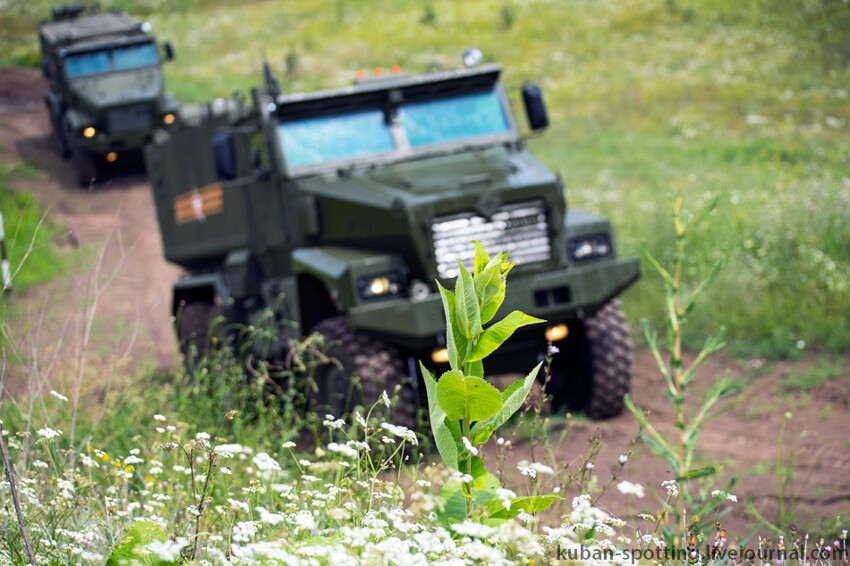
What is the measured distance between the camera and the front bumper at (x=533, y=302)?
276 inches

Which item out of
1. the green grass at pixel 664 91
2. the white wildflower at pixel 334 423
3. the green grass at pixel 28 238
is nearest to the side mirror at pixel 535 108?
the green grass at pixel 664 91

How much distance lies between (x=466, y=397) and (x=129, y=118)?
15.9 m

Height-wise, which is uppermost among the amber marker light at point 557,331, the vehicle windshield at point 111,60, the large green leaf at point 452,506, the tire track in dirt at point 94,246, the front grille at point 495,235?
the large green leaf at point 452,506

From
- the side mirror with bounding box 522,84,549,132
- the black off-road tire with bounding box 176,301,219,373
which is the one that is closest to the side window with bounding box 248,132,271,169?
the black off-road tire with bounding box 176,301,219,373

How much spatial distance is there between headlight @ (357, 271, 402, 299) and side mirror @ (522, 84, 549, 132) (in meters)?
1.87

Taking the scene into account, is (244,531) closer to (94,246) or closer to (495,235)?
(495,235)

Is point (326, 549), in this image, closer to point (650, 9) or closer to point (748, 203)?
point (748, 203)

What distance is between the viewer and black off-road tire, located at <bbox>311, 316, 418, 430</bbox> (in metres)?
7.03

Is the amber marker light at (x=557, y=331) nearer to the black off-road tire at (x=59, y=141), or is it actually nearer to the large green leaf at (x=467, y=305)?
the large green leaf at (x=467, y=305)

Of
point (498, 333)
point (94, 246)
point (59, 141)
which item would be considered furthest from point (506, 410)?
point (59, 141)

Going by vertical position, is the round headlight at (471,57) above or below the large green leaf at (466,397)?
below

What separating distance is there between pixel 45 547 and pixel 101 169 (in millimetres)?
16193

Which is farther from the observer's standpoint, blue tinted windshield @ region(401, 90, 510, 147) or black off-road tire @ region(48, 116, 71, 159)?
black off-road tire @ region(48, 116, 71, 159)

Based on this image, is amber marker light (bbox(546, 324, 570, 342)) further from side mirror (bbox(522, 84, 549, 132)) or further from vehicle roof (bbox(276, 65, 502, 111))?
vehicle roof (bbox(276, 65, 502, 111))
